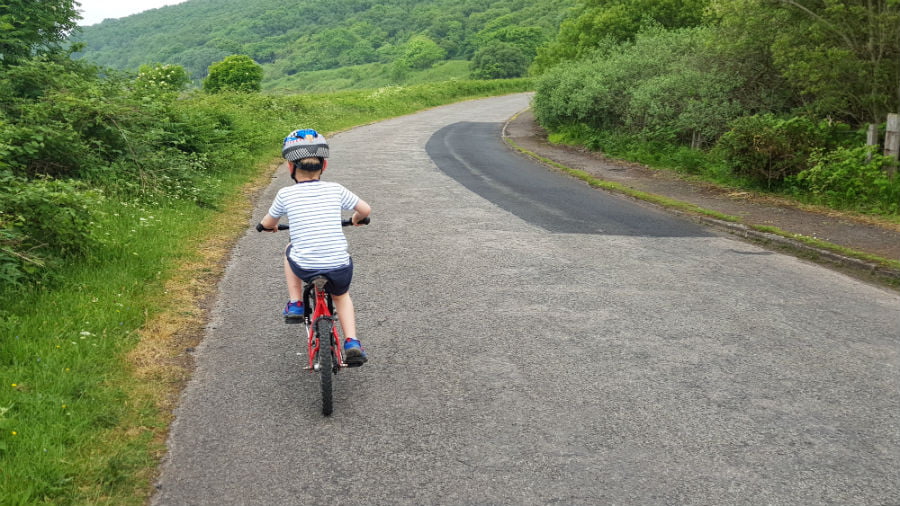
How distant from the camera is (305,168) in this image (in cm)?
507

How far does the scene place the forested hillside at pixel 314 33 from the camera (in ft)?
461

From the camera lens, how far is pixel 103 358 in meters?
5.45

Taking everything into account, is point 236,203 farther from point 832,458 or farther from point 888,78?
point 888,78

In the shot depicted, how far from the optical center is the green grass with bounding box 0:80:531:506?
154 inches

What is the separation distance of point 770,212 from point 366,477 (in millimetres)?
10784

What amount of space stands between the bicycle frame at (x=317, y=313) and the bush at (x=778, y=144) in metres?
11.7

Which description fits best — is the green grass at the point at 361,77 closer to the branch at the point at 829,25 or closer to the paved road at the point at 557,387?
the branch at the point at 829,25

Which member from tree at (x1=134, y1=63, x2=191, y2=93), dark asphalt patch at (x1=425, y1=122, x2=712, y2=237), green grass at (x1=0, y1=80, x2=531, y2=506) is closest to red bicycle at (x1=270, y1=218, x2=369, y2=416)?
green grass at (x1=0, y1=80, x2=531, y2=506)

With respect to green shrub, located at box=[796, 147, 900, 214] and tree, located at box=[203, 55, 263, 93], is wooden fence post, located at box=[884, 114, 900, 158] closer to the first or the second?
green shrub, located at box=[796, 147, 900, 214]

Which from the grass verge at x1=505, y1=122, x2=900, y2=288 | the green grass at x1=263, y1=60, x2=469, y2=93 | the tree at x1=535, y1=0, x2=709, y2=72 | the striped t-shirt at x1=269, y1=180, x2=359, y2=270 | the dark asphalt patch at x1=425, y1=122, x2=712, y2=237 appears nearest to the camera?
the striped t-shirt at x1=269, y1=180, x2=359, y2=270

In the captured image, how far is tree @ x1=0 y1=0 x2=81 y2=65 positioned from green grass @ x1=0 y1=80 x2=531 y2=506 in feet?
15.3

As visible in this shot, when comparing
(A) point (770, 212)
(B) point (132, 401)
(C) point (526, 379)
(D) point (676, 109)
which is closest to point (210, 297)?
(B) point (132, 401)

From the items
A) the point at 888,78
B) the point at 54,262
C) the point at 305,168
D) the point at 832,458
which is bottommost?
the point at 832,458

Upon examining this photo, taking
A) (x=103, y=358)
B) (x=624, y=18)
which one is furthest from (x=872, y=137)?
(x=624, y=18)
